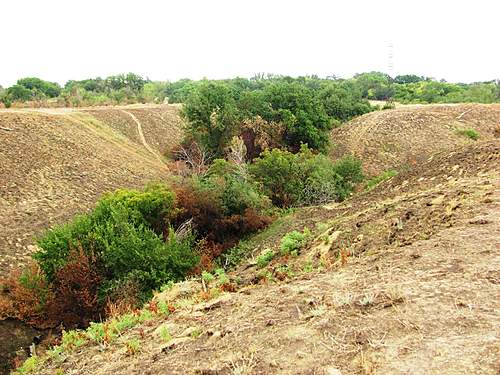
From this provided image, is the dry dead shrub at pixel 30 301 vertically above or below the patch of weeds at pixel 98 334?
below

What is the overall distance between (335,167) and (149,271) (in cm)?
1377

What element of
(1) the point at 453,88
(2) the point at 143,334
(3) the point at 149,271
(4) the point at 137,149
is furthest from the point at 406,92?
(2) the point at 143,334

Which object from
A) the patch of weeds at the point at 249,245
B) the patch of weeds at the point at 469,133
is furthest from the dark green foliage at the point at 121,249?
the patch of weeds at the point at 469,133

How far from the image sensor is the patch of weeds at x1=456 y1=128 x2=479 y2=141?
37.2 m

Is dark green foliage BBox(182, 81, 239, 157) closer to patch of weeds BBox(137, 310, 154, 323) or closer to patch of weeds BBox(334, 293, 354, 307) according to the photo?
patch of weeds BBox(137, 310, 154, 323)

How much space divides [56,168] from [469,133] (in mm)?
30473

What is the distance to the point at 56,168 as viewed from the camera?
25016 mm

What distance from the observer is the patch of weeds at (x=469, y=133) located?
37219mm

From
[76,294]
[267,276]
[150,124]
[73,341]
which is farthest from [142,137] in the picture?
[73,341]

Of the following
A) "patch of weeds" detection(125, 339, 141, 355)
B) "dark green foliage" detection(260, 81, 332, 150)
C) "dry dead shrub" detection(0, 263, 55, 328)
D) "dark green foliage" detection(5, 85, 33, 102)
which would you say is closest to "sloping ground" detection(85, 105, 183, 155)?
"dark green foliage" detection(260, 81, 332, 150)

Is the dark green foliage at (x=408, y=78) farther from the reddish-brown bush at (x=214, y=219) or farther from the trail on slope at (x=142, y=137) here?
the reddish-brown bush at (x=214, y=219)

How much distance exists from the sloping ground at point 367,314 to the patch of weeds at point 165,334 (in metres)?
0.12

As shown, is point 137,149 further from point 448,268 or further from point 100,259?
point 448,268

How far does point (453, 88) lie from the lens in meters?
71.8
